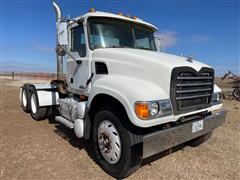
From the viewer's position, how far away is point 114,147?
3.72 m

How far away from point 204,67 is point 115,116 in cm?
178

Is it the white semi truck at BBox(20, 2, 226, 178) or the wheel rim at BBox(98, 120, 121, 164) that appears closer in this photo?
the white semi truck at BBox(20, 2, 226, 178)

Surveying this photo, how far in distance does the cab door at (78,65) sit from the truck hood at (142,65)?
50cm

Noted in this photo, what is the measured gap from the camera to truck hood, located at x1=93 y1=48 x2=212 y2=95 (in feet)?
11.6

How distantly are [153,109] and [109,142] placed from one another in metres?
1.02

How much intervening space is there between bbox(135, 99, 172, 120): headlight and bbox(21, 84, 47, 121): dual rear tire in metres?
4.68

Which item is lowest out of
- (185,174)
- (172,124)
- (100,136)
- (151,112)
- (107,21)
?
(185,174)

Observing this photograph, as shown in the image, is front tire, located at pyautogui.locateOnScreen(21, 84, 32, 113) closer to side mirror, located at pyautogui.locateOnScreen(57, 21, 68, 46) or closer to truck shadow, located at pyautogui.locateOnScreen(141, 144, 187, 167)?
side mirror, located at pyautogui.locateOnScreen(57, 21, 68, 46)

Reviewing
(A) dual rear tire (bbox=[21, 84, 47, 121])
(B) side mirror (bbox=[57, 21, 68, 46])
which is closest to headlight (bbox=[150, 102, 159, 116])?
(B) side mirror (bbox=[57, 21, 68, 46])

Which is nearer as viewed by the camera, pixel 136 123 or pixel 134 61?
pixel 136 123

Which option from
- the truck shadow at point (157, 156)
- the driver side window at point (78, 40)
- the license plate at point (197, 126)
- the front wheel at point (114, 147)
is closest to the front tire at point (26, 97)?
the driver side window at point (78, 40)

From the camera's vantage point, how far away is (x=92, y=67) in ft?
15.6

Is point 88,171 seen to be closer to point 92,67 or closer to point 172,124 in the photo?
point 172,124

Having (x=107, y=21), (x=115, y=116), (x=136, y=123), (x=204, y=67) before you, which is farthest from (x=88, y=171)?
(x=107, y=21)
